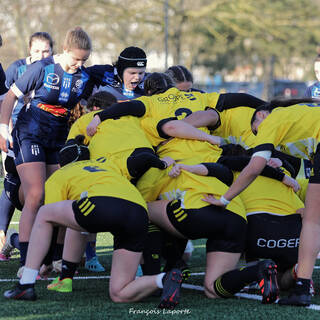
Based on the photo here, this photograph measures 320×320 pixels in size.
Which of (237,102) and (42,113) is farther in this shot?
(42,113)

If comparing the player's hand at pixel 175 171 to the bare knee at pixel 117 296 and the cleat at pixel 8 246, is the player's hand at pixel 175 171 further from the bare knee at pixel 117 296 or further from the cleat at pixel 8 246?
the cleat at pixel 8 246

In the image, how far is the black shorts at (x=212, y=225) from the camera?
5.09 m

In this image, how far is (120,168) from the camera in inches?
203

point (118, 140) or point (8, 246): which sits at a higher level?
point (118, 140)

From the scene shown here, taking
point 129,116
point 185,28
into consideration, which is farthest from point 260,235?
point 185,28

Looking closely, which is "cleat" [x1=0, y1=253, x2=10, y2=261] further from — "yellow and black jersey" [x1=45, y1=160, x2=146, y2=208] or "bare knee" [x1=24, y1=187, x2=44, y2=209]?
"yellow and black jersey" [x1=45, y1=160, x2=146, y2=208]

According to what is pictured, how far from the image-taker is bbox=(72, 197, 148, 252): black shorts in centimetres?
466

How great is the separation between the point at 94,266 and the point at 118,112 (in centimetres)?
173

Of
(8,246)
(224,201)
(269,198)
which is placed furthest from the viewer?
(8,246)

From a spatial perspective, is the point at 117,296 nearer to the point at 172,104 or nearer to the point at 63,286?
the point at 63,286

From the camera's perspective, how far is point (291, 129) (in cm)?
483

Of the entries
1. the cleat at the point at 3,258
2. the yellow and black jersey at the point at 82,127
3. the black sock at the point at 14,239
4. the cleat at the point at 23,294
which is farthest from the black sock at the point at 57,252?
the cleat at the point at 23,294

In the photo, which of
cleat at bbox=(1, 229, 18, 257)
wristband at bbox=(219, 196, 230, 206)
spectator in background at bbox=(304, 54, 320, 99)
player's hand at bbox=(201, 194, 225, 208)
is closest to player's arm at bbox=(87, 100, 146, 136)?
player's hand at bbox=(201, 194, 225, 208)

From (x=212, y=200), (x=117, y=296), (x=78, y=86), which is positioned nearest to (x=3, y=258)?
(x=78, y=86)
